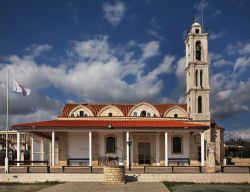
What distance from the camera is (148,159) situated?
1393 inches

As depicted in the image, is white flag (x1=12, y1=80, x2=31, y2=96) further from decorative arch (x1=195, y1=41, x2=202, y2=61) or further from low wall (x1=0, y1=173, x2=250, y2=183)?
decorative arch (x1=195, y1=41, x2=202, y2=61)

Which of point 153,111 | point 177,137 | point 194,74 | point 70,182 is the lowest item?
point 70,182

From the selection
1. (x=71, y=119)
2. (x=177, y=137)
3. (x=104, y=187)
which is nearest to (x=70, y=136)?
(x=71, y=119)

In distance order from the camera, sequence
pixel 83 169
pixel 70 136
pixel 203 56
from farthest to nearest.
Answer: pixel 203 56 → pixel 70 136 → pixel 83 169

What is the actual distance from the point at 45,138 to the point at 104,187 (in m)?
17.9

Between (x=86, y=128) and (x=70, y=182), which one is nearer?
(x=70, y=182)

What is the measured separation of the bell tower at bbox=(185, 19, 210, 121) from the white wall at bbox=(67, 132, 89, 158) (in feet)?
37.4

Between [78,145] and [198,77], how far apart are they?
14342 millimetres

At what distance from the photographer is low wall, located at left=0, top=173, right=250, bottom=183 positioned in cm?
2461

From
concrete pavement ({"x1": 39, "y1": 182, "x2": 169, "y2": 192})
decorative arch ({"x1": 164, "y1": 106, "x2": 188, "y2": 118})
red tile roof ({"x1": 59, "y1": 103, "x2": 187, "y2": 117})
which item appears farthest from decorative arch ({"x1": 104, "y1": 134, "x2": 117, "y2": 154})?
concrete pavement ({"x1": 39, "y1": 182, "x2": 169, "y2": 192})

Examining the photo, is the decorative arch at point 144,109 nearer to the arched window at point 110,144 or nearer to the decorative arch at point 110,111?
the decorative arch at point 110,111

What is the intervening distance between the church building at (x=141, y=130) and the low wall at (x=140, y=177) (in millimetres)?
5592

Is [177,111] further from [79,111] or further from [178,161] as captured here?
[79,111]

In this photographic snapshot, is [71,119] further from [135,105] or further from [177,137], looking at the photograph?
[177,137]
